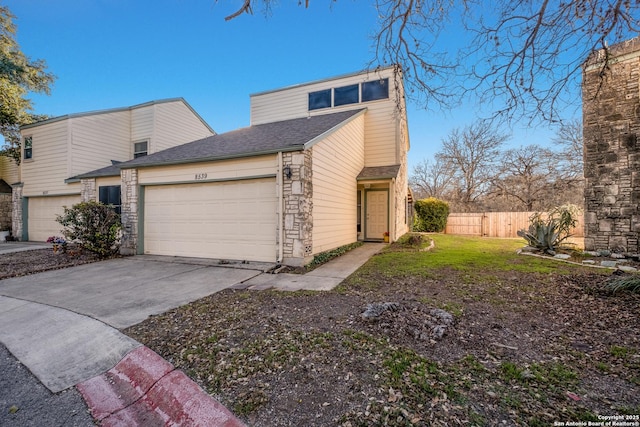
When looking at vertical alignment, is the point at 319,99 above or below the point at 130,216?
above

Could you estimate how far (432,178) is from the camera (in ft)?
81.5

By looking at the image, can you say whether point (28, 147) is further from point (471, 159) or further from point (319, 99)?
point (471, 159)

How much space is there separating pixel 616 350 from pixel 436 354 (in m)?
1.69

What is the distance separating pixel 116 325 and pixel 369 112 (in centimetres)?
1091

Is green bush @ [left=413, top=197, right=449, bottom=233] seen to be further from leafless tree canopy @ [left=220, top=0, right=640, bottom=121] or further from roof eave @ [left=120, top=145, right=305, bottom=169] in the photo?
leafless tree canopy @ [left=220, top=0, right=640, bottom=121]

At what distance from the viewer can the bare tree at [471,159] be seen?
20828mm

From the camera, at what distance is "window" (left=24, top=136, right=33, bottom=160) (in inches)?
501

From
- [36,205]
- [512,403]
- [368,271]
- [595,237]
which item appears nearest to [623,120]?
[595,237]

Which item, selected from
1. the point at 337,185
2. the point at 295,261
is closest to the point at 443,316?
the point at 295,261

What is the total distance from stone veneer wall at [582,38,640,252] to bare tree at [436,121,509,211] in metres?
13.7

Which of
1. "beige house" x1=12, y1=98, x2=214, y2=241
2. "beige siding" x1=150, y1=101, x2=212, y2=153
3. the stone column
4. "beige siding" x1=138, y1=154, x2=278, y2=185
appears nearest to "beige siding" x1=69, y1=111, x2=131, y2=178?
"beige house" x1=12, y1=98, x2=214, y2=241

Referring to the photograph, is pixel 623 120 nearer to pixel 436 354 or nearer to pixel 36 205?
pixel 436 354

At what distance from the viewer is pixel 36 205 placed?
501 inches

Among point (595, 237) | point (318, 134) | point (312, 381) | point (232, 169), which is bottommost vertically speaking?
point (312, 381)
